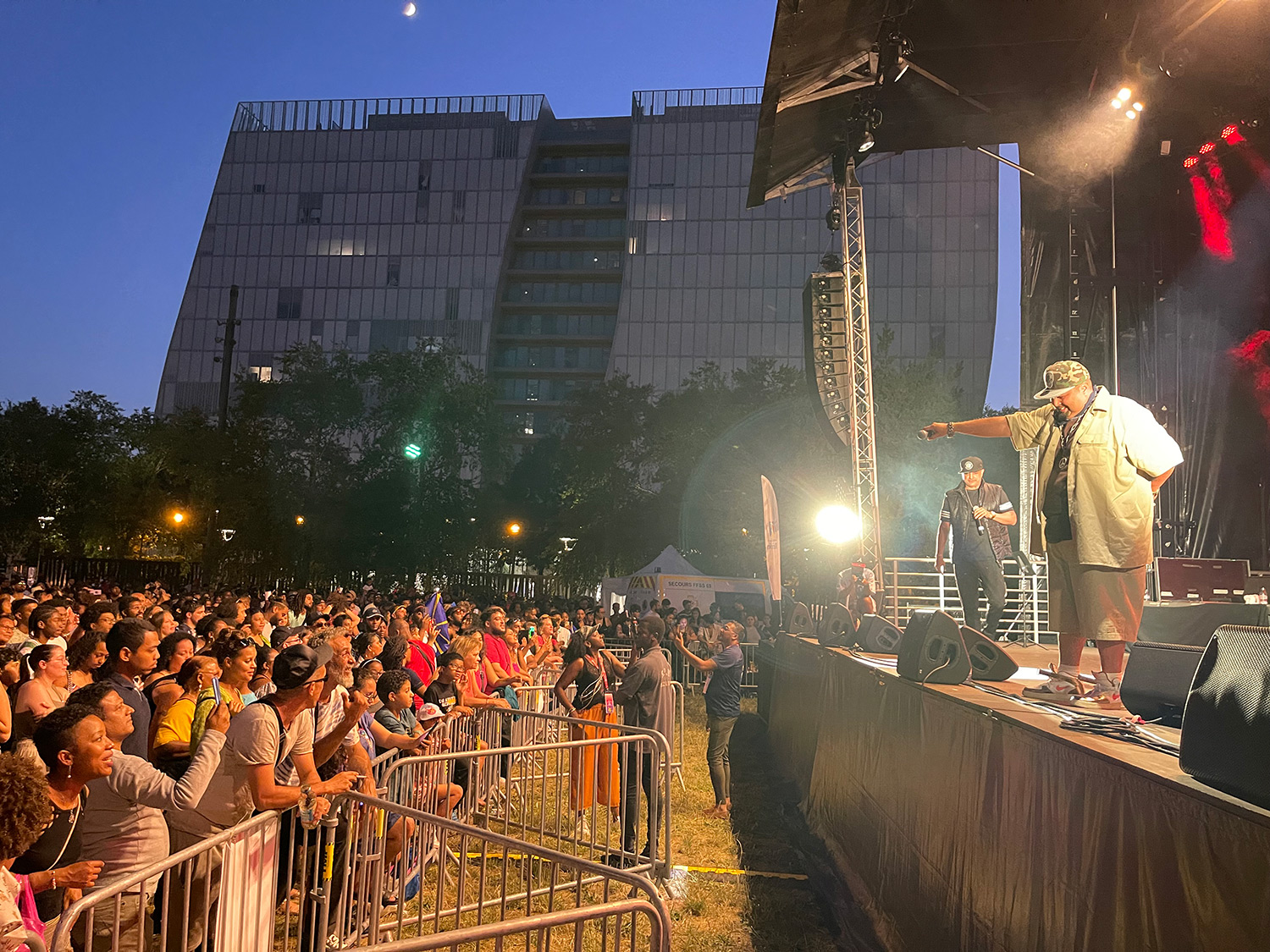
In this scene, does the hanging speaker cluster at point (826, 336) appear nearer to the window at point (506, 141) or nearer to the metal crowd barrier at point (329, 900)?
the metal crowd barrier at point (329, 900)

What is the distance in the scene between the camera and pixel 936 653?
5.98 metres

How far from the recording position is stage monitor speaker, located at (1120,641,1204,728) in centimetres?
440

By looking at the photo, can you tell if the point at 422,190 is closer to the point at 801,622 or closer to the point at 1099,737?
the point at 801,622

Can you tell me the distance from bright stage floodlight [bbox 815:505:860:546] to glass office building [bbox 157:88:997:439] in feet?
182

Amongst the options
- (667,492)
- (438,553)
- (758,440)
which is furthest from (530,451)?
(758,440)

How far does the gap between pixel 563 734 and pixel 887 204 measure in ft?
228

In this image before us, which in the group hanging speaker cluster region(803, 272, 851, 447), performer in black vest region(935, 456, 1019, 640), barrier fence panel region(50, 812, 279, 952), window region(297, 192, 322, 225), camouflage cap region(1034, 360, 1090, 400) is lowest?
barrier fence panel region(50, 812, 279, 952)

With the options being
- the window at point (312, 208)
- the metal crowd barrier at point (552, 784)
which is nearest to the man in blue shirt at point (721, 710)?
the metal crowd barrier at point (552, 784)

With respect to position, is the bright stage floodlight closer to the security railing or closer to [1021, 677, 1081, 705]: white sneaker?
the security railing

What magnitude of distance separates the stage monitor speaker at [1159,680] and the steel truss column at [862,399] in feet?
29.7

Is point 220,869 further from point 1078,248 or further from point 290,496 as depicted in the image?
point 290,496

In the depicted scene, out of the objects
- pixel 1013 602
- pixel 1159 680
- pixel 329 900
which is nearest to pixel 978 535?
pixel 1013 602

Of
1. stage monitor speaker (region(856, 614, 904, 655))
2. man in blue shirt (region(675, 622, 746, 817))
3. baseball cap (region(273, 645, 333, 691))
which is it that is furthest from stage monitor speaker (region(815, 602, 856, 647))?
baseball cap (region(273, 645, 333, 691))

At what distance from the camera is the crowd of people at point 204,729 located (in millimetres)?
3717
